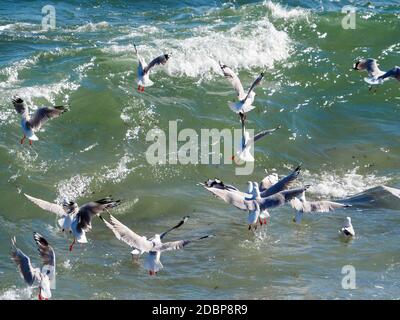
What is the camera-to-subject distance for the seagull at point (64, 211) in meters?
8.47

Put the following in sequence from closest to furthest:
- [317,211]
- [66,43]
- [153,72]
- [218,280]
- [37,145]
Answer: [218,280], [317,211], [37,145], [153,72], [66,43]

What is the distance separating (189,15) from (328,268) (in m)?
10.3

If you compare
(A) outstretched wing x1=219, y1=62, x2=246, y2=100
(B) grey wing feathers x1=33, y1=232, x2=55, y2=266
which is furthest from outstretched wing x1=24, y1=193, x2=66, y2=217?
(A) outstretched wing x1=219, y1=62, x2=246, y2=100

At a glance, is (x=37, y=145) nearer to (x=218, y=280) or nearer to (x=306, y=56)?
(x=218, y=280)

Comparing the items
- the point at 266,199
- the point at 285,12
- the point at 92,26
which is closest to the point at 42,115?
→ the point at 266,199

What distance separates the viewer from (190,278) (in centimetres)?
824

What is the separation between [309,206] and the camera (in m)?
9.42

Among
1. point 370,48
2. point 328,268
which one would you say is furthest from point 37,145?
point 370,48

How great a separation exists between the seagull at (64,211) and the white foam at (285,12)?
32.0ft

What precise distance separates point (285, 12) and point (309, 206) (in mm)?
9270

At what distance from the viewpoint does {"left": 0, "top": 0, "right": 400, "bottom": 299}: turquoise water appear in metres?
8.38

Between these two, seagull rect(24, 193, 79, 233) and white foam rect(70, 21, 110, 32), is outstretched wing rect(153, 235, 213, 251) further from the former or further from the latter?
white foam rect(70, 21, 110, 32)
